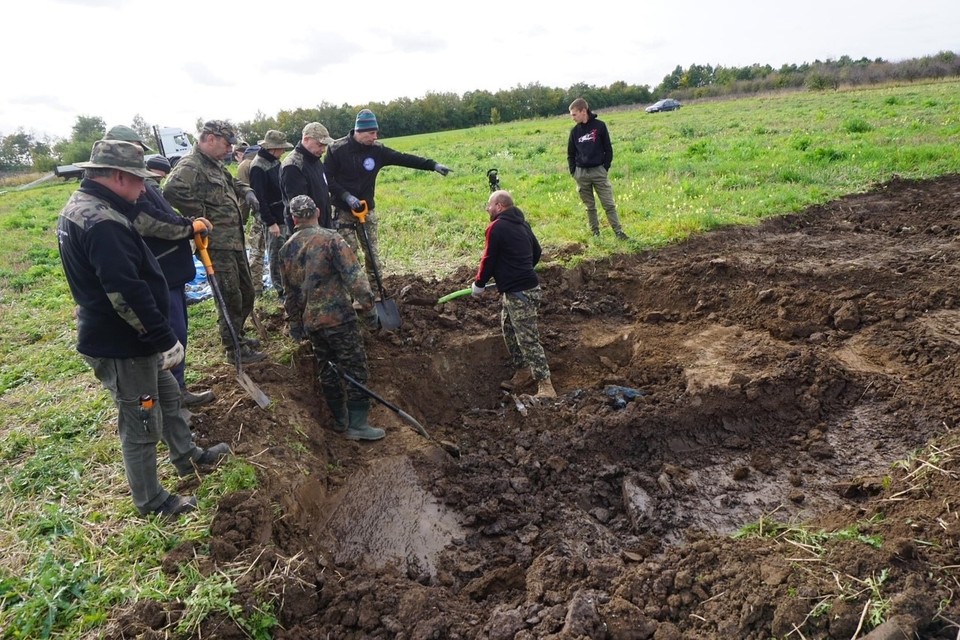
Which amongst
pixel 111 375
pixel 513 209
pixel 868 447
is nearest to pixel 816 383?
pixel 868 447

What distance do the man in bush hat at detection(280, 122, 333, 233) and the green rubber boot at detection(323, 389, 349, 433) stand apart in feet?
6.47

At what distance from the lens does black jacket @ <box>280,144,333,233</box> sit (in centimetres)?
557

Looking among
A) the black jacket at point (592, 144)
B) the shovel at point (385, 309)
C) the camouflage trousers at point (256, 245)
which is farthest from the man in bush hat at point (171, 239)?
the black jacket at point (592, 144)

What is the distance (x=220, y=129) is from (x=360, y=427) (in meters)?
2.83

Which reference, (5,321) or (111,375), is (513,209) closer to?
(111,375)

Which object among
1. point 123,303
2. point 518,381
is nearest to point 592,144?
point 518,381

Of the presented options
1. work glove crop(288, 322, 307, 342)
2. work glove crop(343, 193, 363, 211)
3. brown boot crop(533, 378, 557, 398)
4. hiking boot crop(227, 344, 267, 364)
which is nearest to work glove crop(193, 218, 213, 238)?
work glove crop(288, 322, 307, 342)

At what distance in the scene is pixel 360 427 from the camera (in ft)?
16.0

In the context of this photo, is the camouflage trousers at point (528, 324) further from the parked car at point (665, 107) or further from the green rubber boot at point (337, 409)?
the parked car at point (665, 107)

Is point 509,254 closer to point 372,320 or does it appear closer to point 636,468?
point 372,320

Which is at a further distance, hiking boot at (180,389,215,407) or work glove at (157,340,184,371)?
hiking boot at (180,389,215,407)

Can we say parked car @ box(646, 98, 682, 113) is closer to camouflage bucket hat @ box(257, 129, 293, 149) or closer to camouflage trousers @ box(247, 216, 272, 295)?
camouflage trousers @ box(247, 216, 272, 295)

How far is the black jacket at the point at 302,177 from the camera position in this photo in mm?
5566

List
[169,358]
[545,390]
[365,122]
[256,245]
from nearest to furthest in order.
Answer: [169,358] < [545,390] < [365,122] < [256,245]
